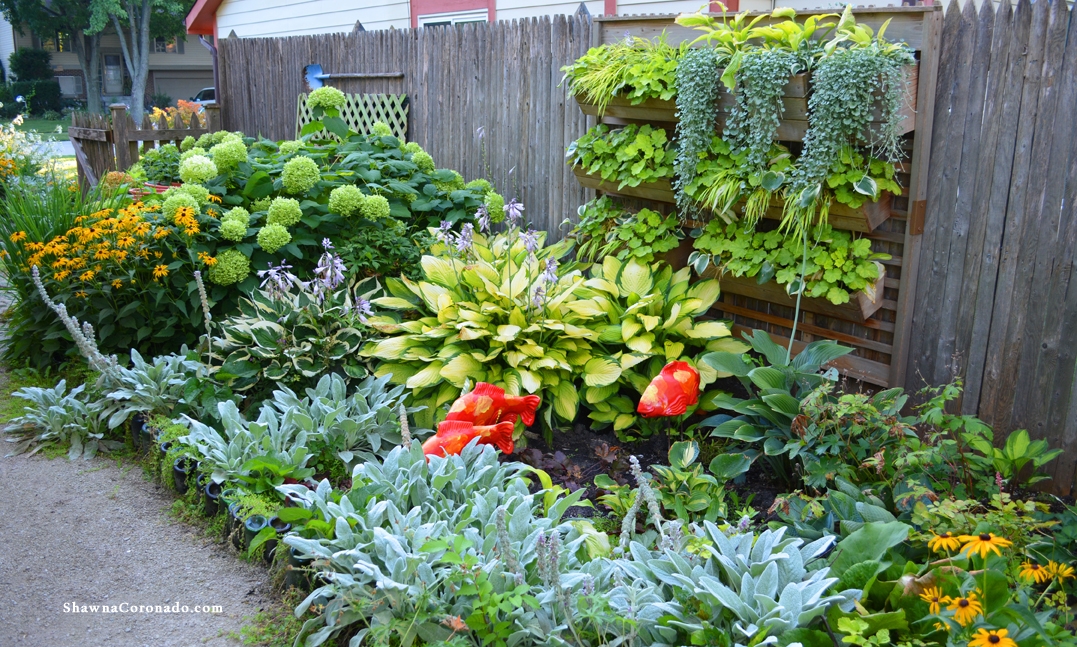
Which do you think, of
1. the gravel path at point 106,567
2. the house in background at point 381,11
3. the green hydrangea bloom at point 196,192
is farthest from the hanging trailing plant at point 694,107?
the green hydrangea bloom at point 196,192

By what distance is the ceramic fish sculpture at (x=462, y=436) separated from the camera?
3295 mm

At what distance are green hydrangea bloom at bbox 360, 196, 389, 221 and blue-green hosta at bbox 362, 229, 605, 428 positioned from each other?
0.73 meters

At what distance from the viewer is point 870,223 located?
3574mm

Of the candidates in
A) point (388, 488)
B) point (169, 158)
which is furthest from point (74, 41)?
point (388, 488)

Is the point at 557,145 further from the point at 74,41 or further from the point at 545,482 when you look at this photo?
the point at 74,41

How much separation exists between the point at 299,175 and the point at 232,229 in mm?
578

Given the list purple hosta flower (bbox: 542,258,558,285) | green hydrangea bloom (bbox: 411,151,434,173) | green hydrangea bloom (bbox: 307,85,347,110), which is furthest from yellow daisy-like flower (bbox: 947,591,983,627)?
green hydrangea bloom (bbox: 307,85,347,110)

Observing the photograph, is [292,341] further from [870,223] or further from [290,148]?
[870,223]

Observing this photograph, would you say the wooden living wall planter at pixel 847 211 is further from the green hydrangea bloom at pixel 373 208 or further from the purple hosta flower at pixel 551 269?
the green hydrangea bloom at pixel 373 208

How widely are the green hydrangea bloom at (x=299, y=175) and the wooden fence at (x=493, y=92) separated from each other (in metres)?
1.20

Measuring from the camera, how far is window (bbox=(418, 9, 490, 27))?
321 inches

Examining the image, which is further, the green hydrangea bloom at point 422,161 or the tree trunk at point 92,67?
the tree trunk at point 92,67

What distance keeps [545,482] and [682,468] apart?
57 centimetres

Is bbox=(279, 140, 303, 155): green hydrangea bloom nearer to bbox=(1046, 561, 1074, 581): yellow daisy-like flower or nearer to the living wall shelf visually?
the living wall shelf
